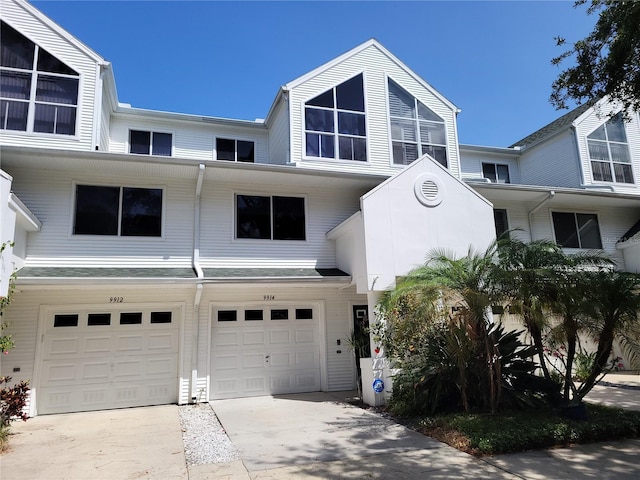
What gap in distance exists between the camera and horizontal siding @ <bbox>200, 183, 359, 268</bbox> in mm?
11188

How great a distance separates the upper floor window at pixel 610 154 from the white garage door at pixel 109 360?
15724 mm

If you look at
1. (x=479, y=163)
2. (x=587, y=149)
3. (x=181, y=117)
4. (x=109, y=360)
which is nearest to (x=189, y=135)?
(x=181, y=117)

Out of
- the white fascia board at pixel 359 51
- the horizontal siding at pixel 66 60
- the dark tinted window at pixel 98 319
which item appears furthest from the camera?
the white fascia board at pixel 359 51

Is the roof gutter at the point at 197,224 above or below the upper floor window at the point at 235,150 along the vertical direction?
below

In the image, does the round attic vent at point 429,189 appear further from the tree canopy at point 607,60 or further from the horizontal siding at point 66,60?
the horizontal siding at point 66,60

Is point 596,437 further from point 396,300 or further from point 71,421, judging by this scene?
point 71,421

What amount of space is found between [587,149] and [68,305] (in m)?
17.8

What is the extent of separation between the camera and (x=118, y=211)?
10.7 m

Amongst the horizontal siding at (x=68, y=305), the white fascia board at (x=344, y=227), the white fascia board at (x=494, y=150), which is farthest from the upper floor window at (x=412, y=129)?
the horizontal siding at (x=68, y=305)

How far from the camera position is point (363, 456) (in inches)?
234

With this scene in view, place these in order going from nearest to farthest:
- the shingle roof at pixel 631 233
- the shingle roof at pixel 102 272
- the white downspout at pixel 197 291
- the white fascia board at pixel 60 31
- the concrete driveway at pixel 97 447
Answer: the concrete driveway at pixel 97 447 → the shingle roof at pixel 102 272 → the white downspout at pixel 197 291 → the white fascia board at pixel 60 31 → the shingle roof at pixel 631 233

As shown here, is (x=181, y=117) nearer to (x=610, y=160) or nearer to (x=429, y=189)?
(x=429, y=189)

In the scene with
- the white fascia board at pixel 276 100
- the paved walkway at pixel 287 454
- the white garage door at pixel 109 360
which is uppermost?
the white fascia board at pixel 276 100

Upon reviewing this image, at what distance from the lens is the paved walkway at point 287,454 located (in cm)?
534
